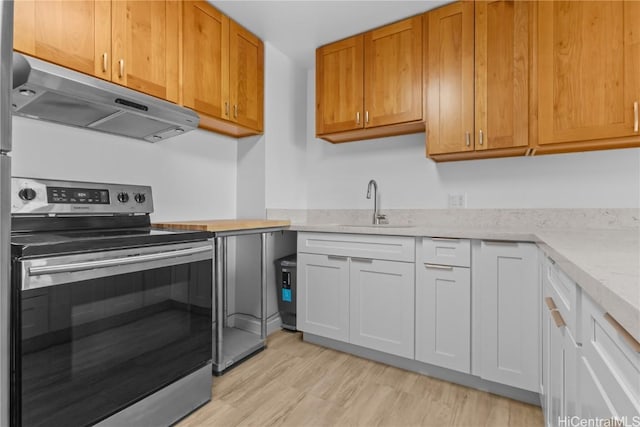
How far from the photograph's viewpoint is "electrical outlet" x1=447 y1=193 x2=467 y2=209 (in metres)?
2.36

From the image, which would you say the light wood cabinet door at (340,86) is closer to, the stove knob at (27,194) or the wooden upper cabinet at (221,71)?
the wooden upper cabinet at (221,71)

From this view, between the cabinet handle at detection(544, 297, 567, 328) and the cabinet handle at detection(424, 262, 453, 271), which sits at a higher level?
the cabinet handle at detection(424, 262, 453, 271)

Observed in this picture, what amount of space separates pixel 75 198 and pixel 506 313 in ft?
7.39

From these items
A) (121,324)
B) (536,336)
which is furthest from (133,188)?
(536,336)

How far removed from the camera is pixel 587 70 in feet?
5.66

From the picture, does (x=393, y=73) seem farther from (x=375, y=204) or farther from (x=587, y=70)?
(x=587, y=70)

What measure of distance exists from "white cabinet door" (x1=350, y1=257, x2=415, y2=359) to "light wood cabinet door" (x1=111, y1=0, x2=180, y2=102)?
5.24 feet

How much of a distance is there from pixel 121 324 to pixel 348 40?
2390 mm

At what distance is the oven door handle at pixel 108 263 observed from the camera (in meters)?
1.04

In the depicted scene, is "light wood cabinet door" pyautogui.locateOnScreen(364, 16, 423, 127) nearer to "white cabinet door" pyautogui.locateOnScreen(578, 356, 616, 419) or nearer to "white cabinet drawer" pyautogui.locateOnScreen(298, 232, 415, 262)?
"white cabinet drawer" pyautogui.locateOnScreen(298, 232, 415, 262)

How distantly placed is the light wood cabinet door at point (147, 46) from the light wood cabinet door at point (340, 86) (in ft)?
3.63

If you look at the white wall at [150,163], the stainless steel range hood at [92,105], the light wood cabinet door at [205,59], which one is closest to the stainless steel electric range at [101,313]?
the white wall at [150,163]

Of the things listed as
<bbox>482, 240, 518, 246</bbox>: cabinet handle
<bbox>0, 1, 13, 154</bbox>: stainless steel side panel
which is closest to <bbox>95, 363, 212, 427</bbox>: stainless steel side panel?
<bbox>0, 1, 13, 154</bbox>: stainless steel side panel

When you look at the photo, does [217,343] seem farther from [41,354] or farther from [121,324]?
[41,354]
